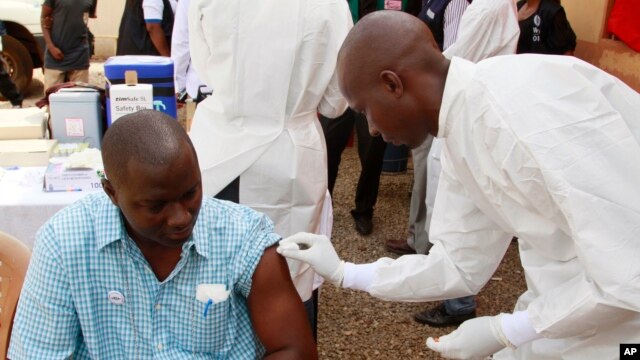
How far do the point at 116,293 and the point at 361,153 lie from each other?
3284 millimetres

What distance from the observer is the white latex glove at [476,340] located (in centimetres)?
164

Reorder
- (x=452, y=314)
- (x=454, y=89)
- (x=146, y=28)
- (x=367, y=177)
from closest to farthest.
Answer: (x=454, y=89), (x=452, y=314), (x=367, y=177), (x=146, y=28)

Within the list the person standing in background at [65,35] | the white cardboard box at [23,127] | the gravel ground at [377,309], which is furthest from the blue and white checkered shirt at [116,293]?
the person standing in background at [65,35]

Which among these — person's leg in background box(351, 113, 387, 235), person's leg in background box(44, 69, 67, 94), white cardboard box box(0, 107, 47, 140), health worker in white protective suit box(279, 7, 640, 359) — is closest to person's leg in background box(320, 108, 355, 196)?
person's leg in background box(351, 113, 387, 235)

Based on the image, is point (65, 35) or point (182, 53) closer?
point (182, 53)

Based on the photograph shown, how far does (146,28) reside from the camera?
5.31 metres

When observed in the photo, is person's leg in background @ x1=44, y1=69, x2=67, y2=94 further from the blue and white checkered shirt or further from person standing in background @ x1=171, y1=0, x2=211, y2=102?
the blue and white checkered shirt

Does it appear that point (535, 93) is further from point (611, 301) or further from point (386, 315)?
point (386, 315)

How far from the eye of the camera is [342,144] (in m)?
4.46

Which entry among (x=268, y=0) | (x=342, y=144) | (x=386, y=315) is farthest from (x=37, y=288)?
(x=342, y=144)

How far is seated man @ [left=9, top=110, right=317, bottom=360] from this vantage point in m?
1.50

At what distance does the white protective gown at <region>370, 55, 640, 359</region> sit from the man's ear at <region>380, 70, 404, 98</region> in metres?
0.10

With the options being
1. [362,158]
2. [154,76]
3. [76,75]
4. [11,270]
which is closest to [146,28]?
[76,75]

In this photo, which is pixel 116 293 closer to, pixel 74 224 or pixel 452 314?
pixel 74 224
